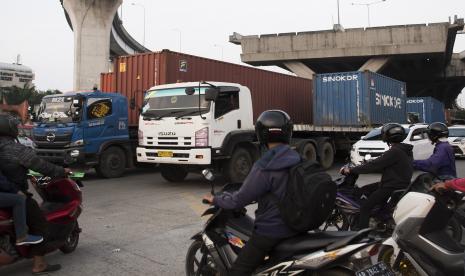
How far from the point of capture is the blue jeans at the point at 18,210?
4185 mm

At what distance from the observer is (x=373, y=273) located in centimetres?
275

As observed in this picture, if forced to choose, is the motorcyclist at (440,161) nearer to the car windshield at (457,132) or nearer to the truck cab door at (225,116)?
the truck cab door at (225,116)

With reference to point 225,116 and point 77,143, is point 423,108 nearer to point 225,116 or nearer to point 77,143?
point 225,116

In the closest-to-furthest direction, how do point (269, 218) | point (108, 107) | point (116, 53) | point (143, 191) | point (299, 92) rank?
point (269, 218), point (143, 191), point (108, 107), point (299, 92), point (116, 53)

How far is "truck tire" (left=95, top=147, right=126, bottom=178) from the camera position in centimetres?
1207

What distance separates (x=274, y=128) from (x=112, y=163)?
985cm

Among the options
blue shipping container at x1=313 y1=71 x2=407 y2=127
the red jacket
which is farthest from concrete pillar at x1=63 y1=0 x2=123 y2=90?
the red jacket

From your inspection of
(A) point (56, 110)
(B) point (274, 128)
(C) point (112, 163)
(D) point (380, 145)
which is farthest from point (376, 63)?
(B) point (274, 128)

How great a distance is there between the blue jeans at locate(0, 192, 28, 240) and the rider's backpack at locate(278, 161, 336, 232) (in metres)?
2.56

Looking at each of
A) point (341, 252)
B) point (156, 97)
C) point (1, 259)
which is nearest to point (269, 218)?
point (341, 252)

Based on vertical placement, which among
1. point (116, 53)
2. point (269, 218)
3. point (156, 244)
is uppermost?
point (116, 53)

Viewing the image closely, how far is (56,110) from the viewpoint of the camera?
11883 mm

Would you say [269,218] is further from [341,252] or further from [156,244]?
[156,244]

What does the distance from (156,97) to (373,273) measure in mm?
8396
